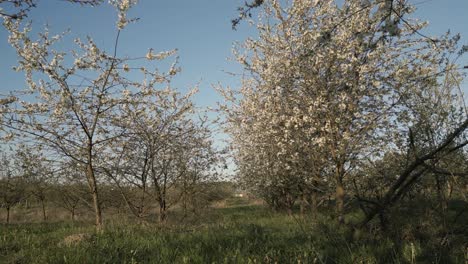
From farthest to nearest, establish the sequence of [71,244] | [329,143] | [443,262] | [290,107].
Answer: [290,107]
[329,143]
[71,244]
[443,262]

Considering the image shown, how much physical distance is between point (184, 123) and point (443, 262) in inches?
483

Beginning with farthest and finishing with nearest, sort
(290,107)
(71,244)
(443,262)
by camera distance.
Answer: (290,107) < (71,244) < (443,262)

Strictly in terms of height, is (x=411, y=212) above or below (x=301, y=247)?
above

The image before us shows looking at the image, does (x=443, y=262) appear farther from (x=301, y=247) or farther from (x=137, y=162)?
(x=137, y=162)

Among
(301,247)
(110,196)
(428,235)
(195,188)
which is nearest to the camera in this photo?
(428,235)

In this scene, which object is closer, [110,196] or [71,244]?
[71,244]

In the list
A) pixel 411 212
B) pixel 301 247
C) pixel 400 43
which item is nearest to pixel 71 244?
pixel 301 247

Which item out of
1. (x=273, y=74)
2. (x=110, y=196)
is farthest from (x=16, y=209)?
(x=273, y=74)

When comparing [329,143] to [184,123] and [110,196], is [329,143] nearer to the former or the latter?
[184,123]

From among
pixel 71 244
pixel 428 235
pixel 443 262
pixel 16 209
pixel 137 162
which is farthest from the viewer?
pixel 16 209

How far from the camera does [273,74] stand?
1141cm

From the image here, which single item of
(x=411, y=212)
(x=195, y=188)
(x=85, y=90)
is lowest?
→ (x=411, y=212)

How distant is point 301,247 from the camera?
5102 millimetres

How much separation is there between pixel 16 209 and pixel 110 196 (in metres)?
24.0
